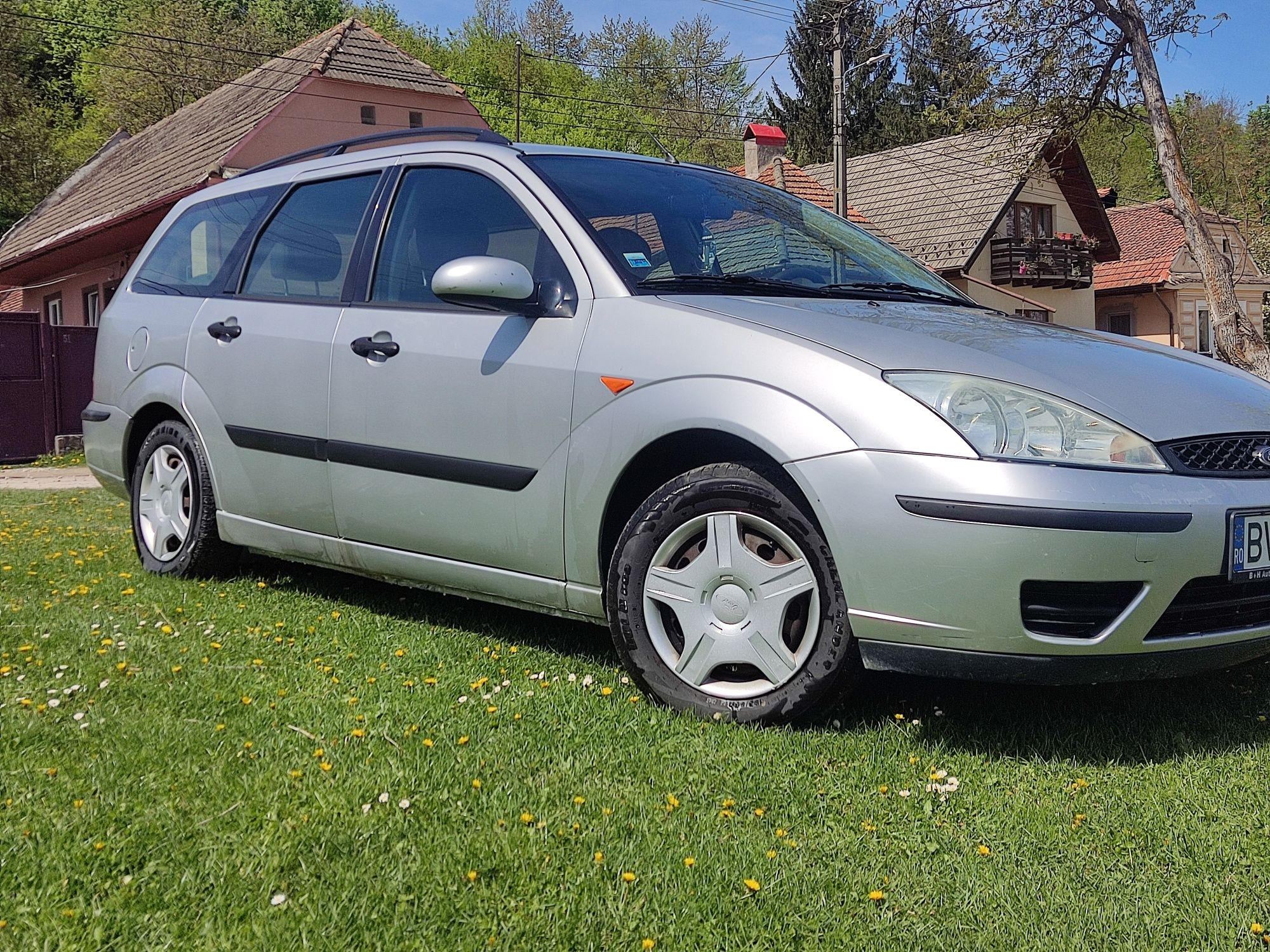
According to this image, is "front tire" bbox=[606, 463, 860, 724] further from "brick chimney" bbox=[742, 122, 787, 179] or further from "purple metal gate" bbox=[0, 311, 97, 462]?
"brick chimney" bbox=[742, 122, 787, 179]

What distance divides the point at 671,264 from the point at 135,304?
9.35 ft

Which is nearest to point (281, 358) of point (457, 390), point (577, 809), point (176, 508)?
point (457, 390)

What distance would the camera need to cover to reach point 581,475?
11.5 feet

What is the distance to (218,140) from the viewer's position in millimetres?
21203

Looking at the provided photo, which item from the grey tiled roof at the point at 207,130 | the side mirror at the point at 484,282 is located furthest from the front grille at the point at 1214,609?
the grey tiled roof at the point at 207,130

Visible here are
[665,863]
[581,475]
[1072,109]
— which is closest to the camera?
[665,863]

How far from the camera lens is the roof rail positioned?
4388mm

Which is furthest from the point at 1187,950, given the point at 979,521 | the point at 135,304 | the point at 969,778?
the point at 135,304

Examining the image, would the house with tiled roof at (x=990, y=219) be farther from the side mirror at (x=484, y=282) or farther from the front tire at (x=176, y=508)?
the side mirror at (x=484, y=282)

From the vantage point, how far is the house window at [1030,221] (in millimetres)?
34250

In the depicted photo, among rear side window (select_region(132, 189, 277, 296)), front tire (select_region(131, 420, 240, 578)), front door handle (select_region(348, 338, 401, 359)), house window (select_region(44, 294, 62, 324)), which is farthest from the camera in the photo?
house window (select_region(44, 294, 62, 324))

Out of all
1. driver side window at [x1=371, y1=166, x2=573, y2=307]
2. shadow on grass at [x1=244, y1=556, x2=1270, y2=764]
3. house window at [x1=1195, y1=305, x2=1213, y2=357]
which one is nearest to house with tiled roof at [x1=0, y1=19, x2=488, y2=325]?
driver side window at [x1=371, y1=166, x2=573, y2=307]

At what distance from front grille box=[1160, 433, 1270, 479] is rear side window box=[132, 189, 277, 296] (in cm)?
360

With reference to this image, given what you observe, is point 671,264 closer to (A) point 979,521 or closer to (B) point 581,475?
(B) point 581,475
